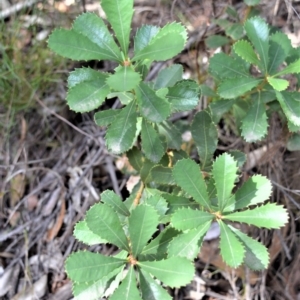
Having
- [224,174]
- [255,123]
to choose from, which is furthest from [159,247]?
[255,123]

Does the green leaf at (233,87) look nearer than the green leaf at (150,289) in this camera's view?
No

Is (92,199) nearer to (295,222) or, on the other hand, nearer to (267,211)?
(295,222)

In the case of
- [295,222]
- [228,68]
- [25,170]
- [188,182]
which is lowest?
[295,222]

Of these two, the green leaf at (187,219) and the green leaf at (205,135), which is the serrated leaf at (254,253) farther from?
the green leaf at (205,135)

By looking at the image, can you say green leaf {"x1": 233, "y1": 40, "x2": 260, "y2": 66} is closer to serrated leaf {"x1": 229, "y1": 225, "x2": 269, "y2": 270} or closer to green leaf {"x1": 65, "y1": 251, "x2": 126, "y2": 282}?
serrated leaf {"x1": 229, "y1": 225, "x2": 269, "y2": 270}

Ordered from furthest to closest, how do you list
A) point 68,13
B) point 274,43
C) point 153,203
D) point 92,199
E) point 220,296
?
point 68,13, point 92,199, point 220,296, point 274,43, point 153,203

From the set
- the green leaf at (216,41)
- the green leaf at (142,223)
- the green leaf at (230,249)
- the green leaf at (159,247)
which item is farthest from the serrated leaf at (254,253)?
the green leaf at (216,41)

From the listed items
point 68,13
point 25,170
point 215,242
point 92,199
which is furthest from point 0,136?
point 215,242
